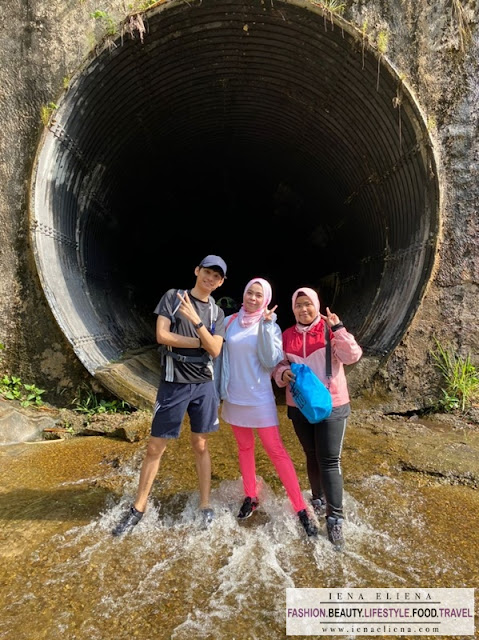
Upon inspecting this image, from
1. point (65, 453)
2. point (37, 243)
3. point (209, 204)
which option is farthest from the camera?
point (209, 204)

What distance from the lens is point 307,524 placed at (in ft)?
9.71

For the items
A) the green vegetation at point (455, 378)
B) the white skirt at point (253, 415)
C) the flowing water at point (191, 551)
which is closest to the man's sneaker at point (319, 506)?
the flowing water at point (191, 551)

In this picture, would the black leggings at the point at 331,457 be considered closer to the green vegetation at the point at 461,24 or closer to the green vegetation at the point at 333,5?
the green vegetation at the point at 333,5

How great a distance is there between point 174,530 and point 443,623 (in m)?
1.69

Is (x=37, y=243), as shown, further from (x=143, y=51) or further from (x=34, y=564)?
(x=34, y=564)

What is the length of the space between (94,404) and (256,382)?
9.71 ft

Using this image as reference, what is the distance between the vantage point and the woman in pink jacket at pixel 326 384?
287cm

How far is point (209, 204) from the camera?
35.4 ft

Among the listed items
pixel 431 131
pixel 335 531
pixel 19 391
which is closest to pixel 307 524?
pixel 335 531

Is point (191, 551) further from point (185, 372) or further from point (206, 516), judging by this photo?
point (185, 372)

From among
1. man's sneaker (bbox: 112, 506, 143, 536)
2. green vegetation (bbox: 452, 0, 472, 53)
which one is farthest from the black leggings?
green vegetation (bbox: 452, 0, 472, 53)

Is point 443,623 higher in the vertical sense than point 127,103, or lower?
lower

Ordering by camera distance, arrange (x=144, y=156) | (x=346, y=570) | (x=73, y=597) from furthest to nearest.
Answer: (x=144, y=156) < (x=346, y=570) < (x=73, y=597)

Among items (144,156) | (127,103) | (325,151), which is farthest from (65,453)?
(325,151)
